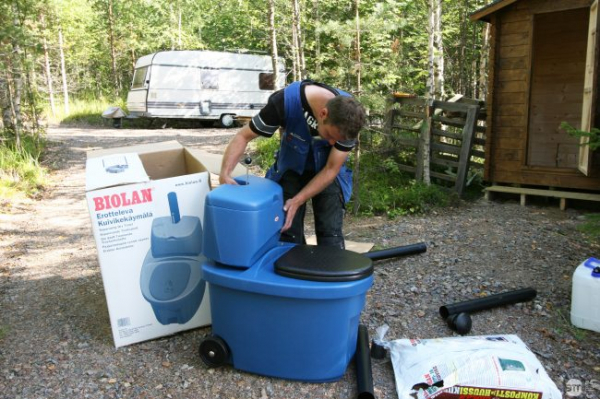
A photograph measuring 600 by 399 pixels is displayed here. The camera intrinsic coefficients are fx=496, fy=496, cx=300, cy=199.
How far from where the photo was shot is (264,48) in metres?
21.5

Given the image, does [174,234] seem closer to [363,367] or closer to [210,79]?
[363,367]

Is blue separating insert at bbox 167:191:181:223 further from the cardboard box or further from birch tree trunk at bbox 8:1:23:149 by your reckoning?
birch tree trunk at bbox 8:1:23:149

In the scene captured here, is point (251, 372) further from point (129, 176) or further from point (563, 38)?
point (563, 38)

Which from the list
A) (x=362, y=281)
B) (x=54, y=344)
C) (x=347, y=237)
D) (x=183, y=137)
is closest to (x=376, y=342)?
(x=362, y=281)

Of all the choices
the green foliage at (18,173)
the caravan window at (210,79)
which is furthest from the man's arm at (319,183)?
the caravan window at (210,79)

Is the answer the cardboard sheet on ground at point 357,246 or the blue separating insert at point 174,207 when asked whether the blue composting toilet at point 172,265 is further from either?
the cardboard sheet on ground at point 357,246

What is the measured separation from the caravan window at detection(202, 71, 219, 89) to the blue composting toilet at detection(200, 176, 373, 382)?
14.9 m

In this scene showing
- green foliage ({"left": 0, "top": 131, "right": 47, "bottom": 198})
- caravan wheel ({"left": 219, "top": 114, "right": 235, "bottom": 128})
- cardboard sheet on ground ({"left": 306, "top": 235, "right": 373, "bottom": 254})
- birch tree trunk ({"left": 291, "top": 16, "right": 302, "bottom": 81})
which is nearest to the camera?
cardboard sheet on ground ({"left": 306, "top": 235, "right": 373, "bottom": 254})

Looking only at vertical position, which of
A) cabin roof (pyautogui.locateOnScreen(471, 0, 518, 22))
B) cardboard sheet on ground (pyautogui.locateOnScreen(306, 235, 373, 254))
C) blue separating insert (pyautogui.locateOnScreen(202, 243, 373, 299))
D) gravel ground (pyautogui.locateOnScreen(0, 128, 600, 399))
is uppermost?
cabin roof (pyautogui.locateOnScreen(471, 0, 518, 22))

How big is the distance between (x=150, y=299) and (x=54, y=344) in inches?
26.2

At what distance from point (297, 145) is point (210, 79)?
14.5m

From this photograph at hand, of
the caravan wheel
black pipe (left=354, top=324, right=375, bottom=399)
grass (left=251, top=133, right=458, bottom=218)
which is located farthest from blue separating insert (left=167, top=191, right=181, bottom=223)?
the caravan wheel

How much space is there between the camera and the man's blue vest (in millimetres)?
3051

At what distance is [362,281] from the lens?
242 centimetres
